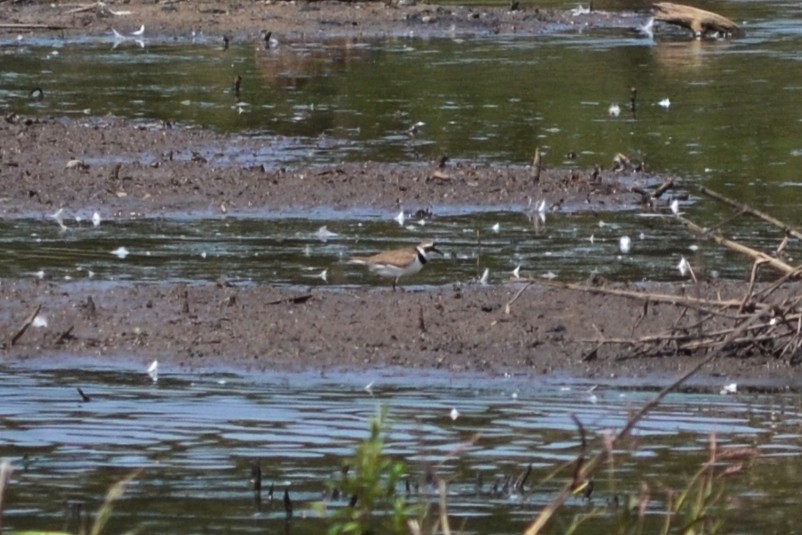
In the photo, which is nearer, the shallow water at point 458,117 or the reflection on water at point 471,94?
the shallow water at point 458,117

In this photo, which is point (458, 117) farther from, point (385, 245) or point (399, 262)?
point (399, 262)

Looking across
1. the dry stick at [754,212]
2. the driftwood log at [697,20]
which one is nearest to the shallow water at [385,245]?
the dry stick at [754,212]

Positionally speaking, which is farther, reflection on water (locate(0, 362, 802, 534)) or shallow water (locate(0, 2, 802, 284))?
shallow water (locate(0, 2, 802, 284))

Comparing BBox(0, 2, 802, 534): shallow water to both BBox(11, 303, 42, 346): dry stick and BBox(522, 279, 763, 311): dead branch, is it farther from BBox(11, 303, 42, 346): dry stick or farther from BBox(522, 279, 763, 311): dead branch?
BBox(522, 279, 763, 311): dead branch

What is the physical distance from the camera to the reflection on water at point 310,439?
730 cm

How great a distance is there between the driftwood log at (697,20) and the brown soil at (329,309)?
47.9ft

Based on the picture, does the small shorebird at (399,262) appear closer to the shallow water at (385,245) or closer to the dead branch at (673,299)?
the shallow water at (385,245)

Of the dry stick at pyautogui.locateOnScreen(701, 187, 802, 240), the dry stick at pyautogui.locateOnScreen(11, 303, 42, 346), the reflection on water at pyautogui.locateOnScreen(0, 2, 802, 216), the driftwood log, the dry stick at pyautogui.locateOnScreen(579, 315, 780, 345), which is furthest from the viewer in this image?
the driftwood log

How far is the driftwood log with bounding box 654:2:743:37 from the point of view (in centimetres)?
2997

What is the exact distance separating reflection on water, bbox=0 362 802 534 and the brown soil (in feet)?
1.17

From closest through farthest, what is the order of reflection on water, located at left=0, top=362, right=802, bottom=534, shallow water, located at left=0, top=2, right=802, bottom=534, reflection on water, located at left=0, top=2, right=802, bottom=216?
reflection on water, located at left=0, top=362, right=802, bottom=534 → shallow water, located at left=0, top=2, right=802, bottom=534 → reflection on water, located at left=0, top=2, right=802, bottom=216

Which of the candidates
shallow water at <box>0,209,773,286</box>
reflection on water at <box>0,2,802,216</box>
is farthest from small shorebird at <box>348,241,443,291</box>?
reflection on water at <box>0,2,802,216</box>

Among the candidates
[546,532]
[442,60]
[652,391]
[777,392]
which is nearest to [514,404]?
[652,391]

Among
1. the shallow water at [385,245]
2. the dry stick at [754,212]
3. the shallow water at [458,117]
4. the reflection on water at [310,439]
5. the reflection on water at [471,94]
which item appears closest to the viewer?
the reflection on water at [310,439]
